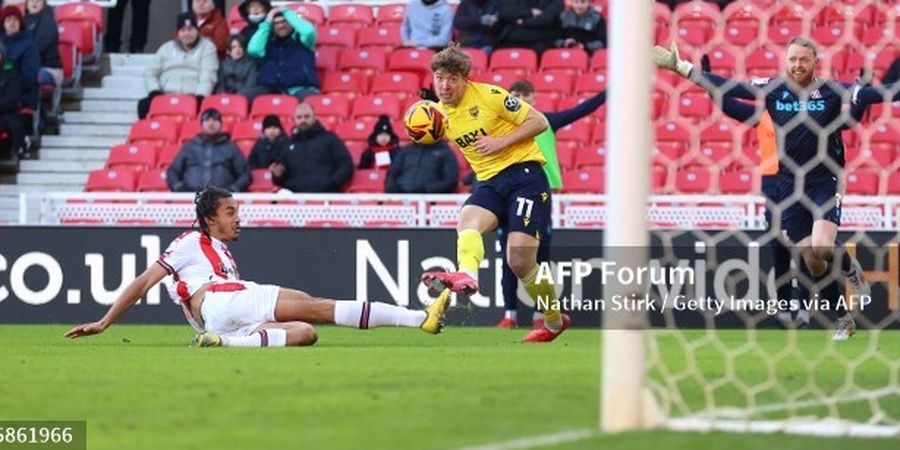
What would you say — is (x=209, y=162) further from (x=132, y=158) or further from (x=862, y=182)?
(x=862, y=182)

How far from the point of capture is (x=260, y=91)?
1895cm

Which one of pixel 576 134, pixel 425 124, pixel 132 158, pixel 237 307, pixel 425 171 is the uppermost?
pixel 576 134

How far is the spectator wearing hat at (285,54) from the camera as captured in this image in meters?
18.5

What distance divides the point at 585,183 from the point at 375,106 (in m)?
2.57

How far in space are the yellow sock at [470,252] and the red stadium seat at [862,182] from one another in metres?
6.12

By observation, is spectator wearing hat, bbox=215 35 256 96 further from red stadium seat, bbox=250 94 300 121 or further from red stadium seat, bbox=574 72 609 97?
red stadium seat, bbox=574 72 609 97

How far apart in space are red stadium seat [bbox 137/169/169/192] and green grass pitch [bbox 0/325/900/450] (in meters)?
5.81

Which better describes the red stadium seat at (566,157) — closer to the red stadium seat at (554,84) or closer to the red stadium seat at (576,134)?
the red stadium seat at (576,134)

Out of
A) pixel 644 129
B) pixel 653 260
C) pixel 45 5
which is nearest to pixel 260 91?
pixel 45 5

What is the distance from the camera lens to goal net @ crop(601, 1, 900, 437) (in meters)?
6.45

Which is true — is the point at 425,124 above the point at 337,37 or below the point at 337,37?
below

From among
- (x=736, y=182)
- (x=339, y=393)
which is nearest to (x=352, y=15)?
(x=736, y=182)

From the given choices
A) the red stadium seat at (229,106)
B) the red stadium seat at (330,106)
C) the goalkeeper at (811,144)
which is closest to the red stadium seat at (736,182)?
the red stadium seat at (330,106)

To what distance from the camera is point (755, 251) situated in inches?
583
